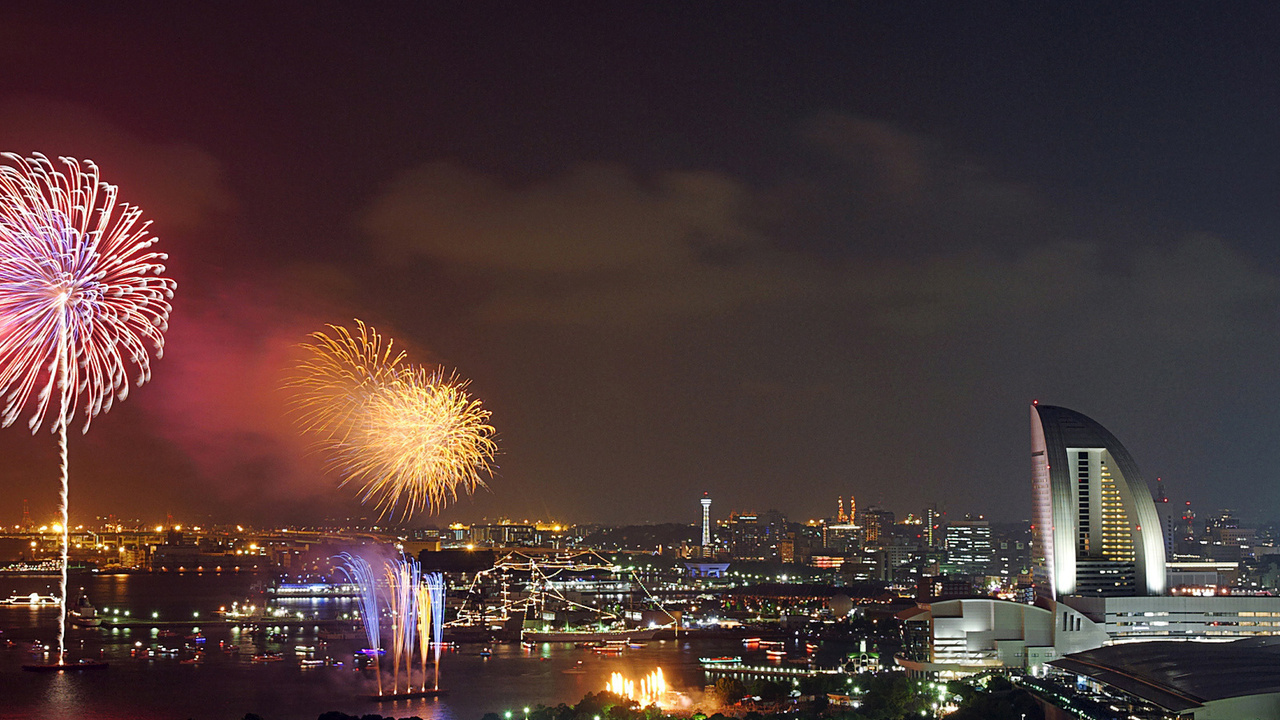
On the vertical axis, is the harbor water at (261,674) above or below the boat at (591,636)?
above

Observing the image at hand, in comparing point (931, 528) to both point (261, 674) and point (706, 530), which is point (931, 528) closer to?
point (706, 530)

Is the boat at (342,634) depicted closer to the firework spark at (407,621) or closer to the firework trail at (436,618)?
the firework spark at (407,621)

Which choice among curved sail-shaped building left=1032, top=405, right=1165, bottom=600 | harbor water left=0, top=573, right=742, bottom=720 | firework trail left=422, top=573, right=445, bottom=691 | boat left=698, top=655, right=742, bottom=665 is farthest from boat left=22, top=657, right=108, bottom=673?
curved sail-shaped building left=1032, top=405, right=1165, bottom=600

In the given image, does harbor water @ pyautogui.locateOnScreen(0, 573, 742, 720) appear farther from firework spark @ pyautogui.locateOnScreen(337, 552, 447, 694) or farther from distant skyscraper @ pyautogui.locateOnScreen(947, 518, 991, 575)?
distant skyscraper @ pyautogui.locateOnScreen(947, 518, 991, 575)

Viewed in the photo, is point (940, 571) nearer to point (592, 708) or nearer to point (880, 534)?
point (880, 534)

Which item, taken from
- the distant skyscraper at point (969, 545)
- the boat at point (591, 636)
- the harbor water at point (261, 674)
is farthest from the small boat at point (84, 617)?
the distant skyscraper at point (969, 545)
